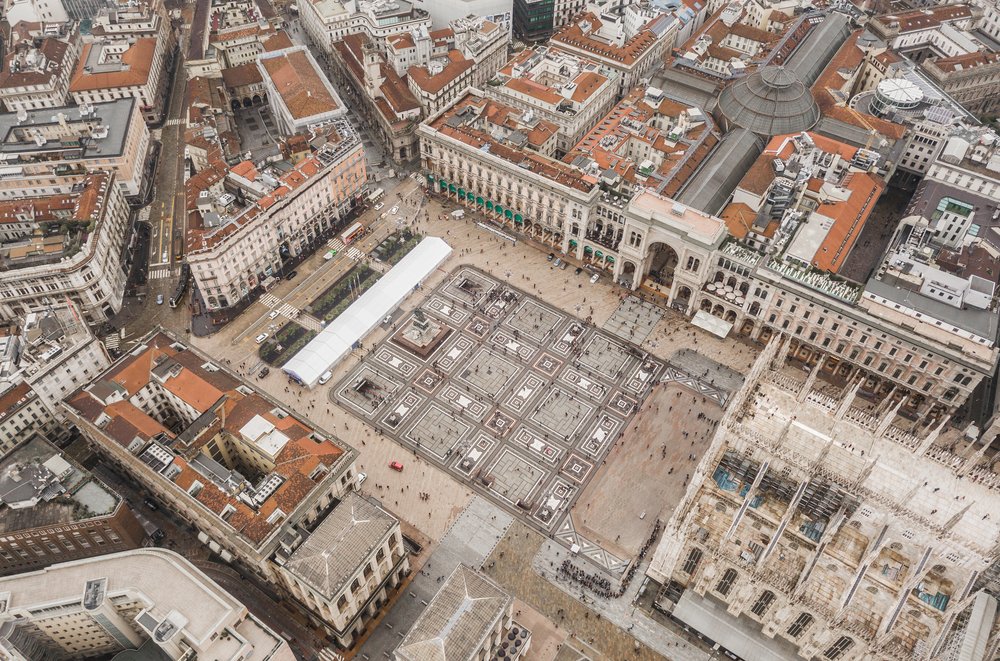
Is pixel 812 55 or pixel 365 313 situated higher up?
pixel 812 55

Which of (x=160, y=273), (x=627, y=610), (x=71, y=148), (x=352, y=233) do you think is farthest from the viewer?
(x=352, y=233)

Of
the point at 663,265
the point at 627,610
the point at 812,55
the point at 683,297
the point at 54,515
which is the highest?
the point at 812,55

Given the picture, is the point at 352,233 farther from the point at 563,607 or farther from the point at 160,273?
the point at 563,607

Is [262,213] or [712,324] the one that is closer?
[262,213]

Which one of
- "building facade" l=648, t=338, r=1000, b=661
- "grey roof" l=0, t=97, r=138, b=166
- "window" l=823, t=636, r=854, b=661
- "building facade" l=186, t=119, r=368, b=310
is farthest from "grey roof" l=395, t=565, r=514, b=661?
"grey roof" l=0, t=97, r=138, b=166

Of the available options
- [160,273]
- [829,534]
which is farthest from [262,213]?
[829,534]

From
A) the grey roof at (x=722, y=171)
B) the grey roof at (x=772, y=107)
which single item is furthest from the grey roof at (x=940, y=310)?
the grey roof at (x=772, y=107)

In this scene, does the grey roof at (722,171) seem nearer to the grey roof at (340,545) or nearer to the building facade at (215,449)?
the building facade at (215,449)
